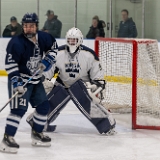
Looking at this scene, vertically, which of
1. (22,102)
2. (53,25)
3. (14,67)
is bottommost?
(22,102)

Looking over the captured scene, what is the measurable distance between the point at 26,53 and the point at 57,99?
0.86 metres

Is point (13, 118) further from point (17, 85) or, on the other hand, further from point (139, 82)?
point (139, 82)

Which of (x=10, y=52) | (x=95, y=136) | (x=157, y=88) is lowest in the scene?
(x=95, y=136)

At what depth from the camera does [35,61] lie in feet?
13.7

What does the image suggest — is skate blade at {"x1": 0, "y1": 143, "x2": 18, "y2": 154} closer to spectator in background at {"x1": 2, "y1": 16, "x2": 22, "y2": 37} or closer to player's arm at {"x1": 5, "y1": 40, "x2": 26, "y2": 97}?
player's arm at {"x1": 5, "y1": 40, "x2": 26, "y2": 97}

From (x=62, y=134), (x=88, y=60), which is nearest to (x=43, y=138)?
(x=62, y=134)

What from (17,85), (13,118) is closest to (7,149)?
(13,118)

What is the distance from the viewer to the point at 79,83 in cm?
482

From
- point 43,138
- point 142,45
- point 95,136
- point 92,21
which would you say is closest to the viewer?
point 43,138

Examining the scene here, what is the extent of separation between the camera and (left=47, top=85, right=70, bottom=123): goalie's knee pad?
4867 mm

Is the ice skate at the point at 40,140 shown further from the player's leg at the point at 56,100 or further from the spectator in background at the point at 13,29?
the spectator in background at the point at 13,29

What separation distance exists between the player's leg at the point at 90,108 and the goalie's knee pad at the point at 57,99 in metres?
0.06

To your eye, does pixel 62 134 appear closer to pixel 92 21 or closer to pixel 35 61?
pixel 35 61

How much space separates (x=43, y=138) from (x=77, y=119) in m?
1.20
